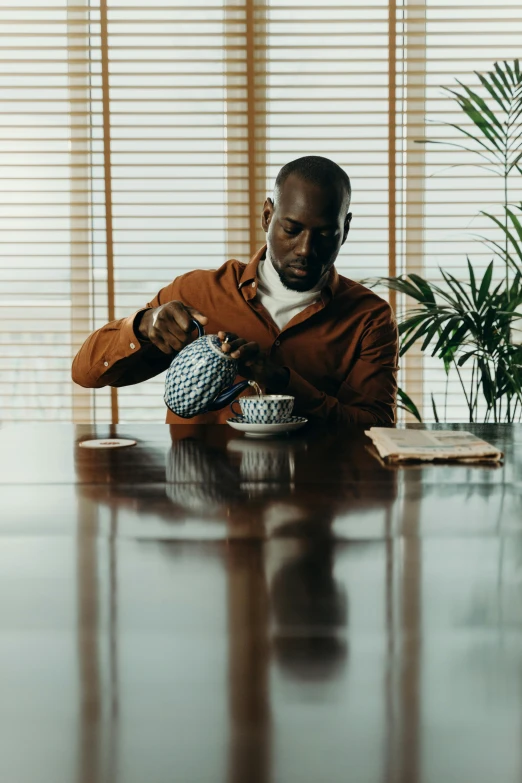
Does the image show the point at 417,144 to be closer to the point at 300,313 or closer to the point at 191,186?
the point at 191,186

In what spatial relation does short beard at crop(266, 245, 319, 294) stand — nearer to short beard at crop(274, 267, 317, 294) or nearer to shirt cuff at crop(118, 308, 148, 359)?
short beard at crop(274, 267, 317, 294)

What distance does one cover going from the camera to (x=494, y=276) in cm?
334

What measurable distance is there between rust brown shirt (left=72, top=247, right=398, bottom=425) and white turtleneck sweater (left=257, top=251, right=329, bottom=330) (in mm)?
30

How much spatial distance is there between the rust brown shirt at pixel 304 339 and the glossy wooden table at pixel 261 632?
860 mm

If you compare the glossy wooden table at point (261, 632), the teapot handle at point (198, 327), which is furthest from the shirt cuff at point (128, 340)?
the glossy wooden table at point (261, 632)

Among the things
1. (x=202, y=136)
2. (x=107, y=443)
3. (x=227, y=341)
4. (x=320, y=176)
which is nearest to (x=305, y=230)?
(x=320, y=176)

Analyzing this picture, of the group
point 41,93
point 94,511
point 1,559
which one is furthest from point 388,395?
point 41,93

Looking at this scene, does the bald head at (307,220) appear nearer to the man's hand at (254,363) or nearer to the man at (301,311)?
the man at (301,311)

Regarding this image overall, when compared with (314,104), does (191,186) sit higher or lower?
lower

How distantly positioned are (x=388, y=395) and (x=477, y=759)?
161cm

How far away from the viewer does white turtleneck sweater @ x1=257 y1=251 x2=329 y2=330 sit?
2100 mm

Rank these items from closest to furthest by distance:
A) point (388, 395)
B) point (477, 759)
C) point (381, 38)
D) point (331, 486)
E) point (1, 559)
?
point (477, 759) < point (1, 559) < point (331, 486) < point (388, 395) < point (381, 38)

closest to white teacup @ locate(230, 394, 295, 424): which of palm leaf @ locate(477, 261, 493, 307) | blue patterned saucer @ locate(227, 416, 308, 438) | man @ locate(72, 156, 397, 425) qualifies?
blue patterned saucer @ locate(227, 416, 308, 438)

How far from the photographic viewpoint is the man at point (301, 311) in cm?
191
